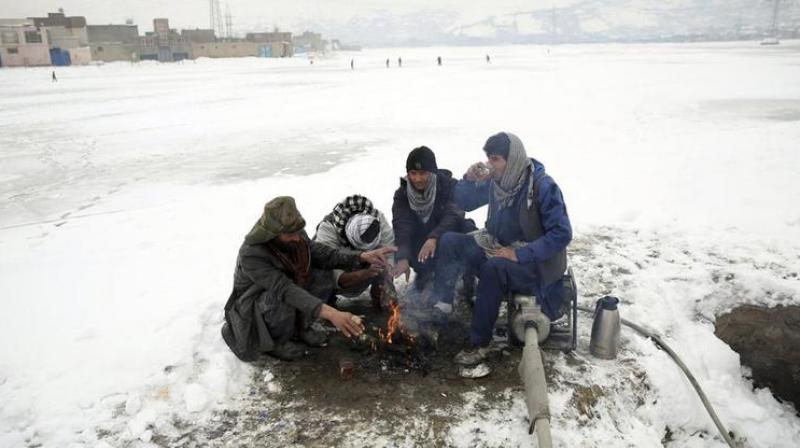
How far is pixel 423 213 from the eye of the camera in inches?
196

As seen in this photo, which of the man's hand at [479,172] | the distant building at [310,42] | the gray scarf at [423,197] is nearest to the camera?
the man's hand at [479,172]

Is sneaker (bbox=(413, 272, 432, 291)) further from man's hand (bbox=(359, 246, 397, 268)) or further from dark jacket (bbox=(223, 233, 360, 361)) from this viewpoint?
dark jacket (bbox=(223, 233, 360, 361))

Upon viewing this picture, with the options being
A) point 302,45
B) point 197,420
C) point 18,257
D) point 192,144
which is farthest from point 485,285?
point 302,45

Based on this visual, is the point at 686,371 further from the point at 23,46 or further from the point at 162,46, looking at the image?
the point at 162,46

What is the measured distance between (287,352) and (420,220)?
1708mm

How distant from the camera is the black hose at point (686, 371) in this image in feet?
12.0

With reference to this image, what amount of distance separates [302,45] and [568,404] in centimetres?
11798

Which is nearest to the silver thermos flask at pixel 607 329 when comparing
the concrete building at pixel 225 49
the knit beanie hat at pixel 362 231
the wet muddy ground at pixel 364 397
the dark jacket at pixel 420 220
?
the wet muddy ground at pixel 364 397

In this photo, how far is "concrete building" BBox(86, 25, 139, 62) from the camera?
75.5 m

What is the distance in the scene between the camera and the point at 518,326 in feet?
13.1

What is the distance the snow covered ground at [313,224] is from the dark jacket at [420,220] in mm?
1554

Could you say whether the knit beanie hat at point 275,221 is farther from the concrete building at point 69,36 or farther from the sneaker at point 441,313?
the concrete building at point 69,36

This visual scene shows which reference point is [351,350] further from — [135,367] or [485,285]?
[135,367]

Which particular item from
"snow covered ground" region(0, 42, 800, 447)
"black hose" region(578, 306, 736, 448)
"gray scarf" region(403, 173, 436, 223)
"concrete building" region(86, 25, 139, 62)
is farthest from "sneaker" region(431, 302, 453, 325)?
"concrete building" region(86, 25, 139, 62)
